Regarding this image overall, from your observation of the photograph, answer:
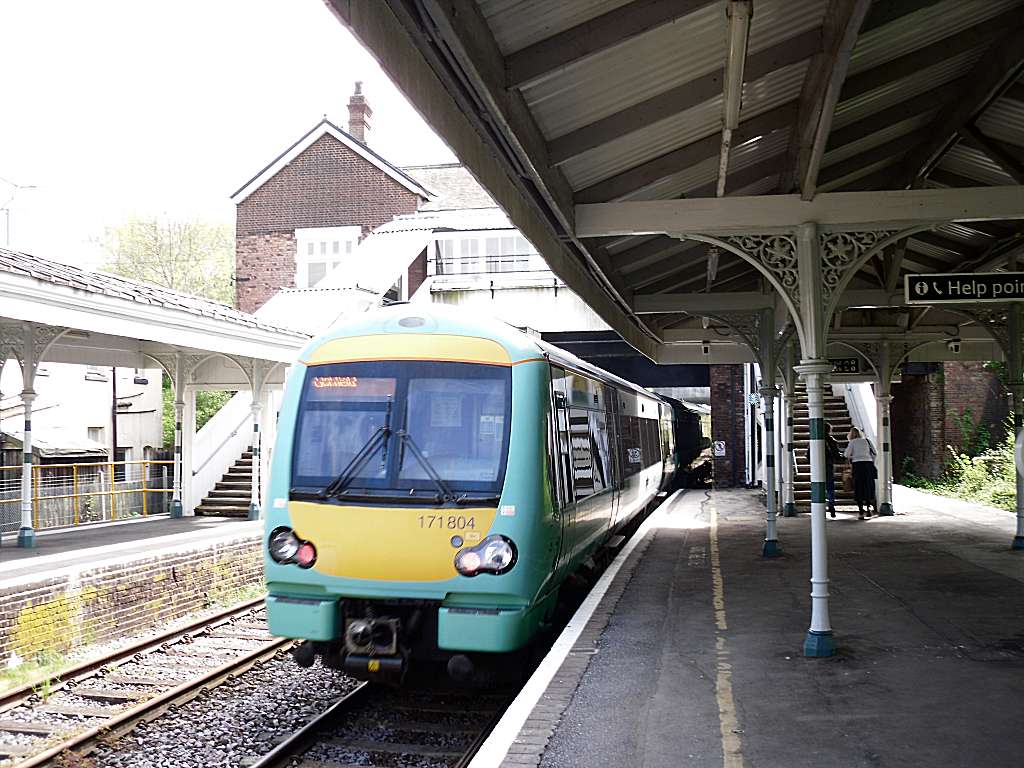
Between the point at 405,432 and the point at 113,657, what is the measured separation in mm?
4755

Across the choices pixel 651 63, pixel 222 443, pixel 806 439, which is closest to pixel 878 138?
pixel 651 63

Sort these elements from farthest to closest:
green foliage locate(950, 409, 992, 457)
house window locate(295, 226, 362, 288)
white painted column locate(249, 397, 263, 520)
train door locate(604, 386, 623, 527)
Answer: house window locate(295, 226, 362, 288) < green foliage locate(950, 409, 992, 457) < white painted column locate(249, 397, 263, 520) < train door locate(604, 386, 623, 527)

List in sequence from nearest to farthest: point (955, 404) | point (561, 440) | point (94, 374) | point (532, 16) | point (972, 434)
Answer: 1. point (532, 16)
2. point (561, 440)
3. point (972, 434)
4. point (955, 404)
5. point (94, 374)

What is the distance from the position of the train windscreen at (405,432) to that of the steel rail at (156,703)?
7.71ft

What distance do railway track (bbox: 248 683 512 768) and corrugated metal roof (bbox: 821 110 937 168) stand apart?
514cm

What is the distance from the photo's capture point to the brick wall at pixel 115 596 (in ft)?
33.3

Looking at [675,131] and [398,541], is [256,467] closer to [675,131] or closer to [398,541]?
[398,541]

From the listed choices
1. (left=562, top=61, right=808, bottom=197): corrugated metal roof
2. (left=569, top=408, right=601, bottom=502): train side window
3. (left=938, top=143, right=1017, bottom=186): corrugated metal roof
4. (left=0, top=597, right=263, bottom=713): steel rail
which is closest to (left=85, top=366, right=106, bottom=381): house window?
(left=0, top=597, right=263, bottom=713): steel rail

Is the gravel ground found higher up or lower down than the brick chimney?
lower down

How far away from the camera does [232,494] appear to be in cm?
2045

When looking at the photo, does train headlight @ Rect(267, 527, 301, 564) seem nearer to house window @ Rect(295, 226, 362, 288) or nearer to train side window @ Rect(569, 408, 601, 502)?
train side window @ Rect(569, 408, 601, 502)

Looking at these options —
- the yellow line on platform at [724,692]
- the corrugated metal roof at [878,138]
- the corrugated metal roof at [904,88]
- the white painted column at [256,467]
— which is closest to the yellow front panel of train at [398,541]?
the yellow line on platform at [724,692]

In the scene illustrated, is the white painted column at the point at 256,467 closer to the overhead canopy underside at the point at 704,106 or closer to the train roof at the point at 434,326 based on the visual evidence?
the overhead canopy underside at the point at 704,106

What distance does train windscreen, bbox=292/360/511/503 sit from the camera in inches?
268
